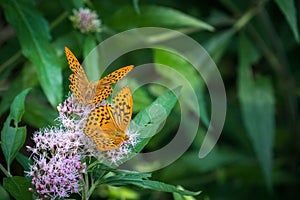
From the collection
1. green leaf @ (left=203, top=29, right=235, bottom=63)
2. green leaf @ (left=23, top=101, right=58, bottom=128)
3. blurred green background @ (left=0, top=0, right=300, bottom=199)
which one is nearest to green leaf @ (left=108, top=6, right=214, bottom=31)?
blurred green background @ (left=0, top=0, right=300, bottom=199)

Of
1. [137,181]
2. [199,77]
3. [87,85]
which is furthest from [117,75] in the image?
[199,77]

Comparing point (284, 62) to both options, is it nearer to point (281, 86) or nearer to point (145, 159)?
point (281, 86)

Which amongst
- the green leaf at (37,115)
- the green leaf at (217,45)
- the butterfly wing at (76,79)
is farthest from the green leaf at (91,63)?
the green leaf at (217,45)

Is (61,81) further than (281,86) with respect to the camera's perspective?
No

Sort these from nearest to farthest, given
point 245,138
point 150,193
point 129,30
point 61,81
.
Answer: point 61,81, point 129,30, point 150,193, point 245,138

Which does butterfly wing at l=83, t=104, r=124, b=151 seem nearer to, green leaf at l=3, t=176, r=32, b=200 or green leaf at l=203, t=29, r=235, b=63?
green leaf at l=3, t=176, r=32, b=200


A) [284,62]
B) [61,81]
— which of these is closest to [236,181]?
[284,62]

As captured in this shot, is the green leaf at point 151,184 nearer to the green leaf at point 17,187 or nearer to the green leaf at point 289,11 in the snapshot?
the green leaf at point 17,187
